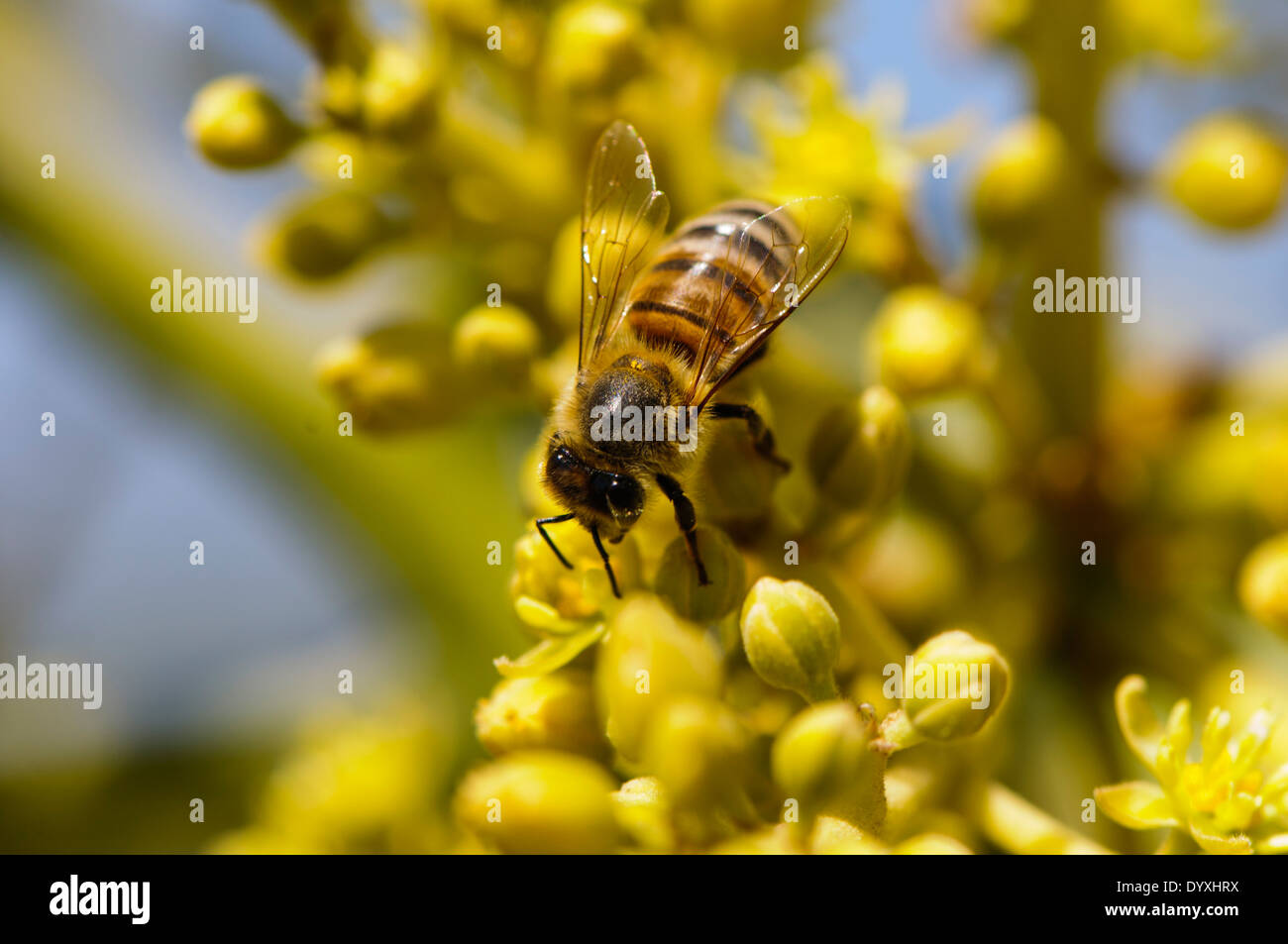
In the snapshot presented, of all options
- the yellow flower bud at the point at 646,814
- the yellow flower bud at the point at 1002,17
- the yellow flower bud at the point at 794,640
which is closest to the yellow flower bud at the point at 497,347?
the yellow flower bud at the point at 794,640

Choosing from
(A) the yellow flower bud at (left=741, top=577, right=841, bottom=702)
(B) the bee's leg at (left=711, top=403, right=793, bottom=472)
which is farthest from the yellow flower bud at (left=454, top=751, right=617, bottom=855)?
(B) the bee's leg at (left=711, top=403, right=793, bottom=472)

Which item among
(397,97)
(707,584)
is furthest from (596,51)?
(707,584)

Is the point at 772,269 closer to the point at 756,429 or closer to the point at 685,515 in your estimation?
the point at 756,429

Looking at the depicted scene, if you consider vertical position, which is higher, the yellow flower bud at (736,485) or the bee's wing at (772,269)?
→ the bee's wing at (772,269)

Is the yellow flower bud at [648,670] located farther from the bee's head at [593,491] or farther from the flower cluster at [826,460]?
the bee's head at [593,491]
